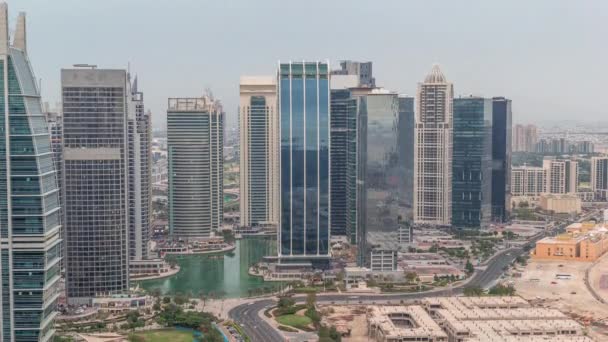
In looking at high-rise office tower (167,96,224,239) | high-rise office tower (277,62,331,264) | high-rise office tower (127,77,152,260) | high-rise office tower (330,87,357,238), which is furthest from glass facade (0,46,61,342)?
high-rise office tower (167,96,224,239)

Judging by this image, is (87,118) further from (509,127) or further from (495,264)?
(509,127)

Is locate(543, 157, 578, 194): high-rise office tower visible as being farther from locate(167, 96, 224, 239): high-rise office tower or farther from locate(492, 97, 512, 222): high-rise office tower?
locate(167, 96, 224, 239): high-rise office tower

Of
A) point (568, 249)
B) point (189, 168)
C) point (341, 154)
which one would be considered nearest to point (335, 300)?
point (341, 154)

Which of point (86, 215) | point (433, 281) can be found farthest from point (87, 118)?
point (433, 281)

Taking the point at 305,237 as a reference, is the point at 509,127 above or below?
above

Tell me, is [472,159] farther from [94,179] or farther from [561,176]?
[94,179]

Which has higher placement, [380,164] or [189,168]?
[380,164]
